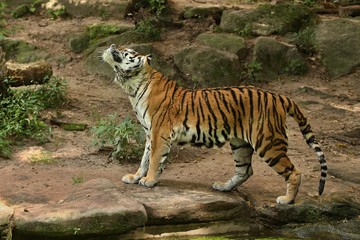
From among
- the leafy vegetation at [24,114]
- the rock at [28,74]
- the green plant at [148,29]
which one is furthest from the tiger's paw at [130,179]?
the green plant at [148,29]

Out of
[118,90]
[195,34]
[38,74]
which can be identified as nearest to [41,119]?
[38,74]

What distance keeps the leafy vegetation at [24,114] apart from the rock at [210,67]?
2907 mm

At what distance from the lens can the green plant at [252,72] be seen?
12.1 metres

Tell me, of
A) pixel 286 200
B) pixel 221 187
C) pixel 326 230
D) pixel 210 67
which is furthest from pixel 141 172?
pixel 210 67

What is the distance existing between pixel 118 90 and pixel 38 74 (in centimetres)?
177

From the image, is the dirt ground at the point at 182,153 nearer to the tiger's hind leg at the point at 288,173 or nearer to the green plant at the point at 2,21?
the tiger's hind leg at the point at 288,173

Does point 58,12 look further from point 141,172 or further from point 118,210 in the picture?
point 118,210

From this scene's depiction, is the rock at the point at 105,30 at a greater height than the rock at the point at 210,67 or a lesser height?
greater

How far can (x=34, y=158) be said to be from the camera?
321 inches

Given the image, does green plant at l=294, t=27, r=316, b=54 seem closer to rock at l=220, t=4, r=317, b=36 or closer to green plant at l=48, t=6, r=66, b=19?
rock at l=220, t=4, r=317, b=36

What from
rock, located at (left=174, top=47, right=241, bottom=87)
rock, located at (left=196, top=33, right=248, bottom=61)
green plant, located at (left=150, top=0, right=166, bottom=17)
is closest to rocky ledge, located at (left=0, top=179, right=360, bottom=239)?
rock, located at (left=174, top=47, right=241, bottom=87)

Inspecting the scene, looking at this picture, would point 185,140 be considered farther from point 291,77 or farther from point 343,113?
point 291,77

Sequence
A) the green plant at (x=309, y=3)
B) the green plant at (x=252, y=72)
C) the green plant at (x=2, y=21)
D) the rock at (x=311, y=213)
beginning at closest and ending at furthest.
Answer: the rock at (x=311, y=213) < the green plant at (x=252, y=72) < the green plant at (x=2, y=21) < the green plant at (x=309, y=3)

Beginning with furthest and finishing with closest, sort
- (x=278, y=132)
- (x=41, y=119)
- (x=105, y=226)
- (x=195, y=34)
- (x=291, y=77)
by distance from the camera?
(x=195, y=34)
(x=291, y=77)
(x=41, y=119)
(x=278, y=132)
(x=105, y=226)
